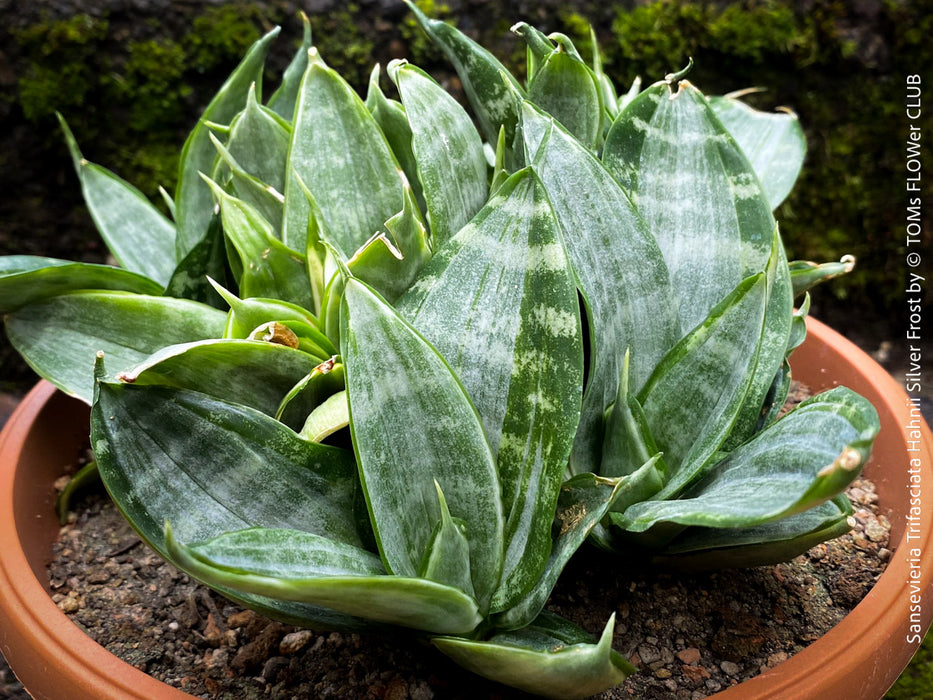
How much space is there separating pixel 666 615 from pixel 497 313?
0.29m

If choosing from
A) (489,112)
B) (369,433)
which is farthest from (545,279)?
(489,112)

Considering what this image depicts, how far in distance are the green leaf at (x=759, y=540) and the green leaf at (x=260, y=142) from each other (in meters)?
0.45

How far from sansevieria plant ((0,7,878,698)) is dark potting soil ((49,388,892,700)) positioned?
5cm

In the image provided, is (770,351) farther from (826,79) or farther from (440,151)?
(826,79)

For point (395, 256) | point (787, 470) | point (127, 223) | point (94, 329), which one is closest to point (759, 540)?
point (787, 470)

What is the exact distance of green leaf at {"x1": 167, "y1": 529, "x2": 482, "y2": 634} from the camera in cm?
39

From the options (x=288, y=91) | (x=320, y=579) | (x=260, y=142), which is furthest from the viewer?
(x=288, y=91)

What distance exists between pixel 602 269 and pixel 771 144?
35 cm

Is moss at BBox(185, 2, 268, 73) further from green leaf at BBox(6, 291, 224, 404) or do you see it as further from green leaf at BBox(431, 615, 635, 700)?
green leaf at BBox(431, 615, 635, 700)

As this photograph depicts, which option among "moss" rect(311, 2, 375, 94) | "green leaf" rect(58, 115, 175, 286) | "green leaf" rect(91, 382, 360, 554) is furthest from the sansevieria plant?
"moss" rect(311, 2, 375, 94)

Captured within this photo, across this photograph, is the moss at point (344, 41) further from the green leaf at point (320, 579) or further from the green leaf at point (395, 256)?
the green leaf at point (320, 579)

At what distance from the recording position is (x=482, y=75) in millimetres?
692

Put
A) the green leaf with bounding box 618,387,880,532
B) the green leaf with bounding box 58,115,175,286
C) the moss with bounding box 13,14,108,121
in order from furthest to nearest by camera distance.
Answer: the moss with bounding box 13,14,108,121, the green leaf with bounding box 58,115,175,286, the green leaf with bounding box 618,387,880,532

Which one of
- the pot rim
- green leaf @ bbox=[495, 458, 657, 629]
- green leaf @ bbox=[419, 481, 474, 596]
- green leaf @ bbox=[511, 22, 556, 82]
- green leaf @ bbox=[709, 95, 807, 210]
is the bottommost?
the pot rim
